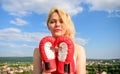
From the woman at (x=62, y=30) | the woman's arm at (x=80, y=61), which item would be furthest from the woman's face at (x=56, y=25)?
the woman's arm at (x=80, y=61)

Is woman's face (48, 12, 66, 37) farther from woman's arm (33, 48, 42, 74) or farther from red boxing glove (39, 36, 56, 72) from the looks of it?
woman's arm (33, 48, 42, 74)

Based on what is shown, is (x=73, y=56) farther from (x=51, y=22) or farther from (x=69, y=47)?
(x=51, y=22)

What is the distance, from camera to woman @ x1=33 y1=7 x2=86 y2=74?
2.06 m

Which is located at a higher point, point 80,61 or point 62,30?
point 62,30

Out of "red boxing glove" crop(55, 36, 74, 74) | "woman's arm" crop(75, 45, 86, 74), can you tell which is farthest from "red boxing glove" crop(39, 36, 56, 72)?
"woman's arm" crop(75, 45, 86, 74)

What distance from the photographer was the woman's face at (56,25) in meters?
2.07

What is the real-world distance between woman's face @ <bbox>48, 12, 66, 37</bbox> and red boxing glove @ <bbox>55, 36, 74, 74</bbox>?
92 millimetres

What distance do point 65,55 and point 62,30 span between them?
19 centimetres

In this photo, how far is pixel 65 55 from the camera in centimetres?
199

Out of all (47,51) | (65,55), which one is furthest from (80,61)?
(47,51)

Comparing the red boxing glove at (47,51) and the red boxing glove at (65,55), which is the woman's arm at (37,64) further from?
the red boxing glove at (65,55)

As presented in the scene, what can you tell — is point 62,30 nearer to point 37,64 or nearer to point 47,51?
point 47,51

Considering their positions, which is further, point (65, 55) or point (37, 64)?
point (37, 64)

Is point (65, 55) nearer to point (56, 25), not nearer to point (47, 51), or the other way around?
Result: point (47, 51)
